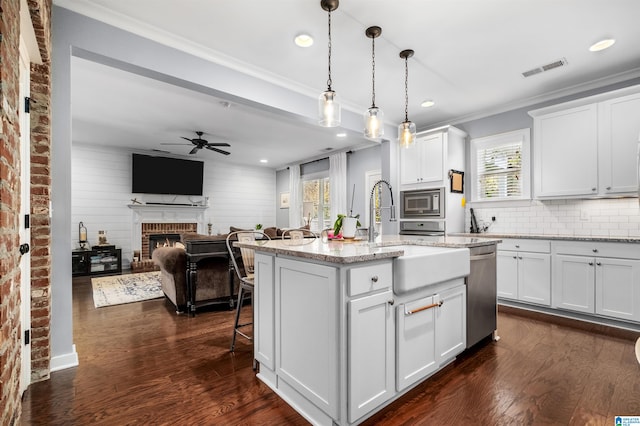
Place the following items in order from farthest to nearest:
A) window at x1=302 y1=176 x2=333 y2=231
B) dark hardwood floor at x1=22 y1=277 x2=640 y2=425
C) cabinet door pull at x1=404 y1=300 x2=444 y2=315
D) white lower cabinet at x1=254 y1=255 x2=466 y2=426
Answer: window at x1=302 y1=176 x2=333 y2=231, cabinet door pull at x1=404 y1=300 x2=444 y2=315, dark hardwood floor at x1=22 y1=277 x2=640 y2=425, white lower cabinet at x1=254 y1=255 x2=466 y2=426

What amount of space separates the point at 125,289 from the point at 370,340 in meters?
4.69

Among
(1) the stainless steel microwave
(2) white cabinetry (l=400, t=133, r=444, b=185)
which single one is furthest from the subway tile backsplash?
(2) white cabinetry (l=400, t=133, r=444, b=185)

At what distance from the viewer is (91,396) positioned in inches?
77.2

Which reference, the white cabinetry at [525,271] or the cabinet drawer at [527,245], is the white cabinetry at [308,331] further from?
the white cabinetry at [525,271]

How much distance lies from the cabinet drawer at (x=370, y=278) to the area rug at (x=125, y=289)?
12.7ft

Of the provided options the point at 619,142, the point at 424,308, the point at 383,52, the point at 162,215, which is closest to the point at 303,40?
the point at 383,52

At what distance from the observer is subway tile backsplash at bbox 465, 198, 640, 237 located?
3.55 m

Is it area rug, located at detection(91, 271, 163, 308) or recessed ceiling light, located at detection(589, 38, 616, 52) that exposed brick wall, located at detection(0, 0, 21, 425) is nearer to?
area rug, located at detection(91, 271, 163, 308)

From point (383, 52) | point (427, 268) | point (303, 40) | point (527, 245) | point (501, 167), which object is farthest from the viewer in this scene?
point (501, 167)

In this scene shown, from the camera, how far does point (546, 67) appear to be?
3.38 meters

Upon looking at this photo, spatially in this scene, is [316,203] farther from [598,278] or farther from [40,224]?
[40,224]

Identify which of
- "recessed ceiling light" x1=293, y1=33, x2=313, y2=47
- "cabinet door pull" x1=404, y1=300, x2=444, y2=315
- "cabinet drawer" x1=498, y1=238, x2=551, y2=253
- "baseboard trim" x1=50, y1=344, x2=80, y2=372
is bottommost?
"baseboard trim" x1=50, y1=344, x2=80, y2=372

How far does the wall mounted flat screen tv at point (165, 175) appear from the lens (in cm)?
711

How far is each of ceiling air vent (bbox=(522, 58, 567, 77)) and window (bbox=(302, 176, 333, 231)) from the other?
4.91 metres
